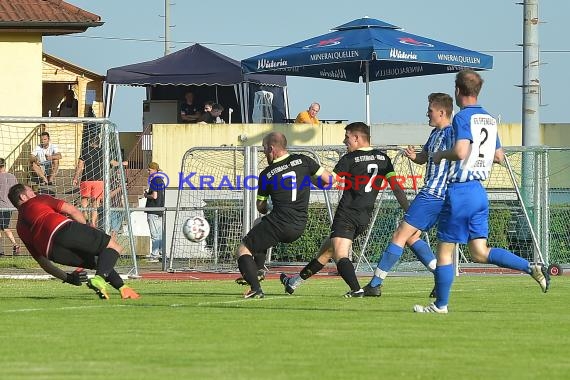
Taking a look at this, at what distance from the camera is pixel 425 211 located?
13070mm

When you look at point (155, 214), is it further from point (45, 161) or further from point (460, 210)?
point (460, 210)

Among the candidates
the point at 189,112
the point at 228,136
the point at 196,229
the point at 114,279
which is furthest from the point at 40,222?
the point at 189,112

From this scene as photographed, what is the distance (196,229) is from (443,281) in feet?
36.5

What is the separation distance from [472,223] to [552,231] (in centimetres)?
1170

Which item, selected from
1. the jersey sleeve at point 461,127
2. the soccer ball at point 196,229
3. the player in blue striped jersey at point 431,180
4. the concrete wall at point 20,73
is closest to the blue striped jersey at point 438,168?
the player in blue striped jersey at point 431,180

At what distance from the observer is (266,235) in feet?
48.2

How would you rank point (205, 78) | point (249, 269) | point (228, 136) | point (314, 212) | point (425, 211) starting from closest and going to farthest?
point (425, 211) → point (249, 269) → point (314, 212) → point (228, 136) → point (205, 78)

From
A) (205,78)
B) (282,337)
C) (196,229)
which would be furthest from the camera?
(205,78)

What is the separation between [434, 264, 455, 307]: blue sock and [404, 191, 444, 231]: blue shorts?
96cm

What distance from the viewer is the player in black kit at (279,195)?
48.1 feet

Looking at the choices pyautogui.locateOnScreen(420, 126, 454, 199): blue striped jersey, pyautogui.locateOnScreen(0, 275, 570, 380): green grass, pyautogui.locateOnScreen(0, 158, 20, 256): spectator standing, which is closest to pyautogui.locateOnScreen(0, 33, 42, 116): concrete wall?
pyautogui.locateOnScreen(0, 158, 20, 256): spectator standing

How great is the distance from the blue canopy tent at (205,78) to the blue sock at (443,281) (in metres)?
21.4

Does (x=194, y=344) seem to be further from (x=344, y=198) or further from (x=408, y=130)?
(x=408, y=130)

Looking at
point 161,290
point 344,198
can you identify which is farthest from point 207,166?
point 344,198
